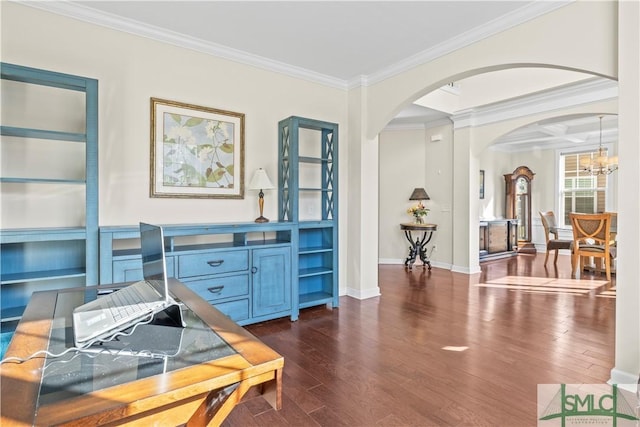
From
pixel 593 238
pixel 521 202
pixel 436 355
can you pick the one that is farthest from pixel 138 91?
pixel 521 202

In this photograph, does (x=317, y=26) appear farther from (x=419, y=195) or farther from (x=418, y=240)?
(x=418, y=240)

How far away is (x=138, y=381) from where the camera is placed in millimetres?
851

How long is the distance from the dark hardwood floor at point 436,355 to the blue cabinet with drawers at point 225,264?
0.26 metres

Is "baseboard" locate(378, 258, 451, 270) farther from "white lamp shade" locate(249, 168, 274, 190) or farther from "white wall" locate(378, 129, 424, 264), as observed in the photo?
"white lamp shade" locate(249, 168, 274, 190)

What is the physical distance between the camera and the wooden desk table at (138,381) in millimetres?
748

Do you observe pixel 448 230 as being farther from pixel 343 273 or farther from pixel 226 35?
pixel 226 35

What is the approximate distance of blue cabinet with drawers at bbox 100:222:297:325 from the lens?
261 centimetres

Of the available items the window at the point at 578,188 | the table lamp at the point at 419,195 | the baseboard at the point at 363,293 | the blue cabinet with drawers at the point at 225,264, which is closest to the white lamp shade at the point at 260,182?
the blue cabinet with drawers at the point at 225,264

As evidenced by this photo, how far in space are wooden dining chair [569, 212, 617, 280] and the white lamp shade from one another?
4870 millimetres

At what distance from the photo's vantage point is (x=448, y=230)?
20.6 ft

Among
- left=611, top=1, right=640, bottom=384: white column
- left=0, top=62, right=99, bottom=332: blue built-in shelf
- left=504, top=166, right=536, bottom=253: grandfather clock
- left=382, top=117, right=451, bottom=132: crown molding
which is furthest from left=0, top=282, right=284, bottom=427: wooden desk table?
left=504, top=166, right=536, bottom=253: grandfather clock

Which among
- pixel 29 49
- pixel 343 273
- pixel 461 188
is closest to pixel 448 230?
pixel 461 188

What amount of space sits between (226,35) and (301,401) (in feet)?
10.2

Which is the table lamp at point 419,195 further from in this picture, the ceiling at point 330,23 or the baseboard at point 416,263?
the ceiling at point 330,23
